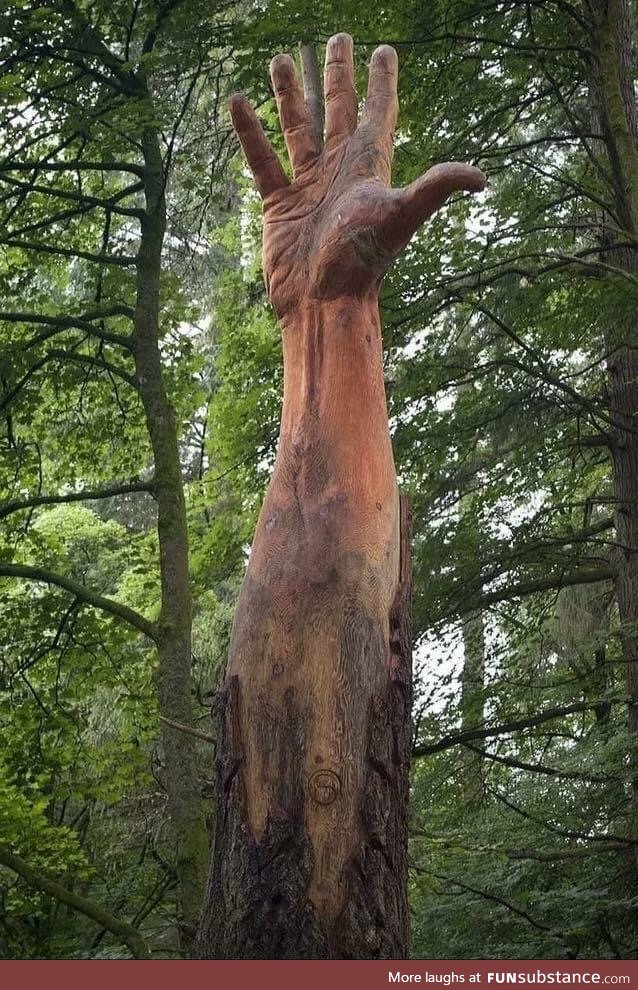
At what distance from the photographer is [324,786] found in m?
3.84

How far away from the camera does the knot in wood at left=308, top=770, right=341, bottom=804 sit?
3836 millimetres

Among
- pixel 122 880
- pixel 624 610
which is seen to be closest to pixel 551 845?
pixel 624 610

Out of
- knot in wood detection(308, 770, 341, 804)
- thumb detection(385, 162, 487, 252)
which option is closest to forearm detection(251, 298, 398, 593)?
thumb detection(385, 162, 487, 252)

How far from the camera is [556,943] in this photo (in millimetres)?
7449

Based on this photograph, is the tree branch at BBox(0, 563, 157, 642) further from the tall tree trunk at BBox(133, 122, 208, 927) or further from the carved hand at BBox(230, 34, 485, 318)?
the carved hand at BBox(230, 34, 485, 318)

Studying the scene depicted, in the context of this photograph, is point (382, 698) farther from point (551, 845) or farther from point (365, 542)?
point (551, 845)

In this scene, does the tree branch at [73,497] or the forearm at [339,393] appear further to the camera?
the tree branch at [73,497]

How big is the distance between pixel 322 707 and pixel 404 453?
566 centimetres

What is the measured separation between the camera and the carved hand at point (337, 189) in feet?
14.1

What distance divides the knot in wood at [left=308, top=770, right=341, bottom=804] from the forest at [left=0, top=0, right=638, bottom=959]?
3.23m

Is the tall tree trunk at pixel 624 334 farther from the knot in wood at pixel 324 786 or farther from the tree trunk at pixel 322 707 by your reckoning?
the knot in wood at pixel 324 786

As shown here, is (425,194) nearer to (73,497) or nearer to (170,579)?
(73,497)

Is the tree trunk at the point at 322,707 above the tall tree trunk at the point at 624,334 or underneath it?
underneath

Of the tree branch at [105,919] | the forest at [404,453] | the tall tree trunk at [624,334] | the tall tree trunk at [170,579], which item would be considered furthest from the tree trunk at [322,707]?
the tall tree trunk at [624,334]
